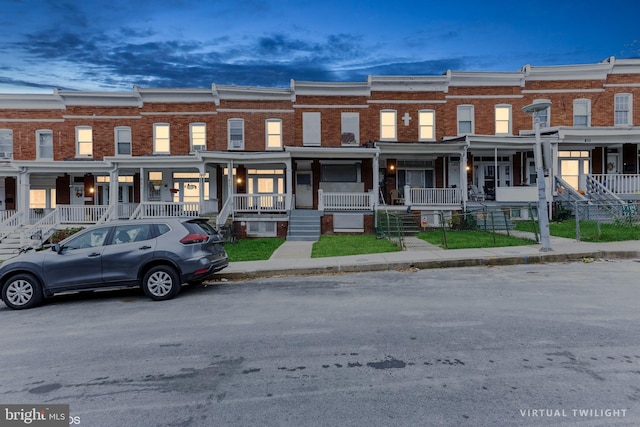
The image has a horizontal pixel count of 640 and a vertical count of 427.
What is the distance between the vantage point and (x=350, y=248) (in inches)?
566

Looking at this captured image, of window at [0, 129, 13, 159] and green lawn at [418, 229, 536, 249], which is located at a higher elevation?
window at [0, 129, 13, 159]

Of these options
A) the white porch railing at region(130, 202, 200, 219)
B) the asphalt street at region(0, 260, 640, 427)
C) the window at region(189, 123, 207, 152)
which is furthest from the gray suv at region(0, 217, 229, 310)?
the window at region(189, 123, 207, 152)

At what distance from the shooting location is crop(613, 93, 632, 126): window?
23312 mm

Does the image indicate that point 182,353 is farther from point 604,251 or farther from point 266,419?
point 604,251

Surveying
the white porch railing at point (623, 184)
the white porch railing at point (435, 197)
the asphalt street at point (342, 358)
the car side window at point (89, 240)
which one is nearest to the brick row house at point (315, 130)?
the white porch railing at point (623, 184)

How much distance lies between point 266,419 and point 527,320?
14.3 ft

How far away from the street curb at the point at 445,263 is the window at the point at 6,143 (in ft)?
73.0

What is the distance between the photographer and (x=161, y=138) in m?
24.2

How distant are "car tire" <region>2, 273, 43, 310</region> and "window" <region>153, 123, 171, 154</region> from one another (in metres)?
17.0

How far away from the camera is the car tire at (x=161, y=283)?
828 cm

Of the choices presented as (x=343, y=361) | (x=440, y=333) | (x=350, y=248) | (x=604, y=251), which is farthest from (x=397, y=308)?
(x=604, y=251)

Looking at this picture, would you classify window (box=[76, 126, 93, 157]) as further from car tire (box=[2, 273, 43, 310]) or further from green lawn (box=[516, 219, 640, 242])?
green lawn (box=[516, 219, 640, 242])

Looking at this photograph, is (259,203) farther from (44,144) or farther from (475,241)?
(44,144)

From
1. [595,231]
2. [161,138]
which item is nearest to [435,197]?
[595,231]
